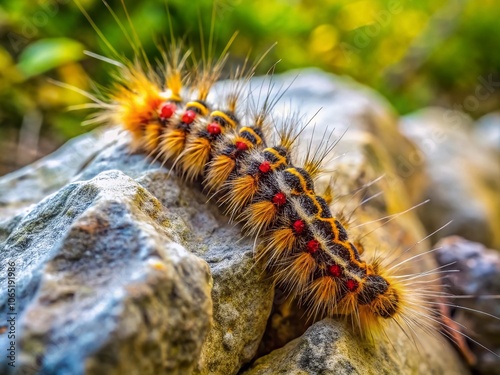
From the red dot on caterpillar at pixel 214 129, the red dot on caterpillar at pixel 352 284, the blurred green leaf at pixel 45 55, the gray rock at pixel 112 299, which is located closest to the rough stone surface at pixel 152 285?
the gray rock at pixel 112 299

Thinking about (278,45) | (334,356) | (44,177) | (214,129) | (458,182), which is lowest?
(44,177)

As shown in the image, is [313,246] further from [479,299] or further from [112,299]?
[479,299]

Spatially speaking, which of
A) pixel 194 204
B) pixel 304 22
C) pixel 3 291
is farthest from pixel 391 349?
pixel 304 22

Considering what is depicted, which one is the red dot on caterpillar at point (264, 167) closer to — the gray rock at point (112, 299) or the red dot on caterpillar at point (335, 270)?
the red dot on caterpillar at point (335, 270)

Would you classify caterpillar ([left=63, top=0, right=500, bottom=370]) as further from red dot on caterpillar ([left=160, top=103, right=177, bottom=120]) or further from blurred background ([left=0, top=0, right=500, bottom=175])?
blurred background ([left=0, top=0, right=500, bottom=175])

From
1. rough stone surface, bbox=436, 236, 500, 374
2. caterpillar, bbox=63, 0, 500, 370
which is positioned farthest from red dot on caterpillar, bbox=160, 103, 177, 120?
rough stone surface, bbox=436, 236, 500, 374

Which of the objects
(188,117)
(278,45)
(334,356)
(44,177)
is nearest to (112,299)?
(334,356)
